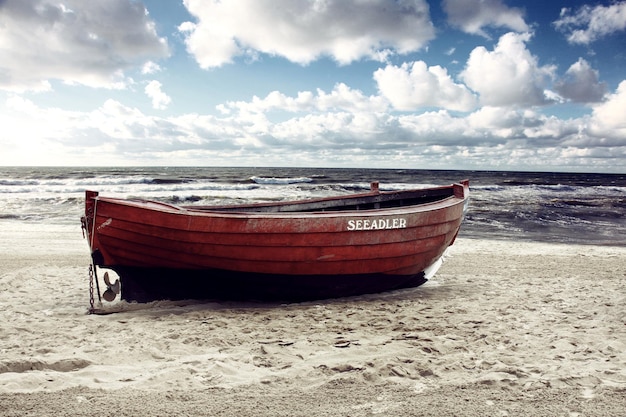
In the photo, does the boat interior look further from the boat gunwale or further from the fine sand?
the fine sand

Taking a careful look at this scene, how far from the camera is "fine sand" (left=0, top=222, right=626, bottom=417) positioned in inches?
116

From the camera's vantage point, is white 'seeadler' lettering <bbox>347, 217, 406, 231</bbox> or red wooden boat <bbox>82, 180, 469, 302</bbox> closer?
red wooden boat <bbox>82, 180, 469, 302</bbox>

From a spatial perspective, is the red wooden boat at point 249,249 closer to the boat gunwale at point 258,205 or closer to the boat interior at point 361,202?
the boat gunwale at point 258,205

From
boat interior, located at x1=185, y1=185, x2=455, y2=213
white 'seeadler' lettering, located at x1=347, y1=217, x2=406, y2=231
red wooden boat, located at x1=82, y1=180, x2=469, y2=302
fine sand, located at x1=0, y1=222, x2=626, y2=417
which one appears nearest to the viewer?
fine sand, located at x1=0, y1=222, x2=626, y2=417

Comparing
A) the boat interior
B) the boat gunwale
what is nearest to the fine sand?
the boat gunwale

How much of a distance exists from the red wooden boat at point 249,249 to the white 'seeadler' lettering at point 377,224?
0.04 ft

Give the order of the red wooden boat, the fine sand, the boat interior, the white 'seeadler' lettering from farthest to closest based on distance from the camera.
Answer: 1. the boat interior
2. the white 'seeadler' lettering
3. the red wooden boat
4. the fine sand

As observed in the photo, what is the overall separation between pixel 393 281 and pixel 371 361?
256 centimetres

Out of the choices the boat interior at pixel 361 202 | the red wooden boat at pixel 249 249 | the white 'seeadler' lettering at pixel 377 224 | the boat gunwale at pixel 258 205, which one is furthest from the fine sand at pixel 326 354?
the boat interior at pixel 361 202

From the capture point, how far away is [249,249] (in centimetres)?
516

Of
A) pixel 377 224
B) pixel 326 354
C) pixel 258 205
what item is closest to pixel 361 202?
pixel 258 205

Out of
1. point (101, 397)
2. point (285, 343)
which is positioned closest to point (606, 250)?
point (285, 343)

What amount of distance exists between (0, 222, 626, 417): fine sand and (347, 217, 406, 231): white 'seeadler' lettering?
39.6 inches

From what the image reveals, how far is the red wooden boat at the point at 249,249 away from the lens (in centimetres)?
503
